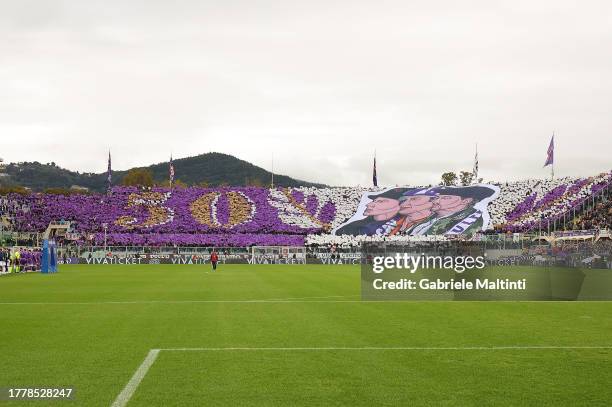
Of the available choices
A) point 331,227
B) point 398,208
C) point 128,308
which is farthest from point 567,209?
point 128,308

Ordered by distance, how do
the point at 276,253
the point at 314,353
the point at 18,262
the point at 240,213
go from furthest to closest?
the point at 240,213 → the point at 276,253 → the point at 18,262 → the point at 314,353

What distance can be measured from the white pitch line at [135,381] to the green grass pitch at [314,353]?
95 millimetres

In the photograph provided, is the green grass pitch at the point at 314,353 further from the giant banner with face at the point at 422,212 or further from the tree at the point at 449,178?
the tree at the point at 449,178

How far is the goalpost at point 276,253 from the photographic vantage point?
7038 cm

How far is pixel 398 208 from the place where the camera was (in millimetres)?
96688

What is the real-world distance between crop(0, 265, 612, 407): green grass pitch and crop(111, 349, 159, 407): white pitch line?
9 centimetres

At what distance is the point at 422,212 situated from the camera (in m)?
94.3

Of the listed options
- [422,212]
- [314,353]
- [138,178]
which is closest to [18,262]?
[314,353]

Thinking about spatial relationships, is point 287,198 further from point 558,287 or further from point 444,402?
point 444,402

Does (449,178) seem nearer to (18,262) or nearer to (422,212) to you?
(422,212)

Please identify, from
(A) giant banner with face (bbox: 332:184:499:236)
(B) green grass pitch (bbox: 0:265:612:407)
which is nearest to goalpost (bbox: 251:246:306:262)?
(A) giant banner with face (bbox: 332:184:499:236)

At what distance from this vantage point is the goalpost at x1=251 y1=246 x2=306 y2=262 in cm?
7038

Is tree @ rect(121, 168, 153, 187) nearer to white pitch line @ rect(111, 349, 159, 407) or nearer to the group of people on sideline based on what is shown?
the group of people on sideline

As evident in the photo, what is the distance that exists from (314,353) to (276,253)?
6023 cm
